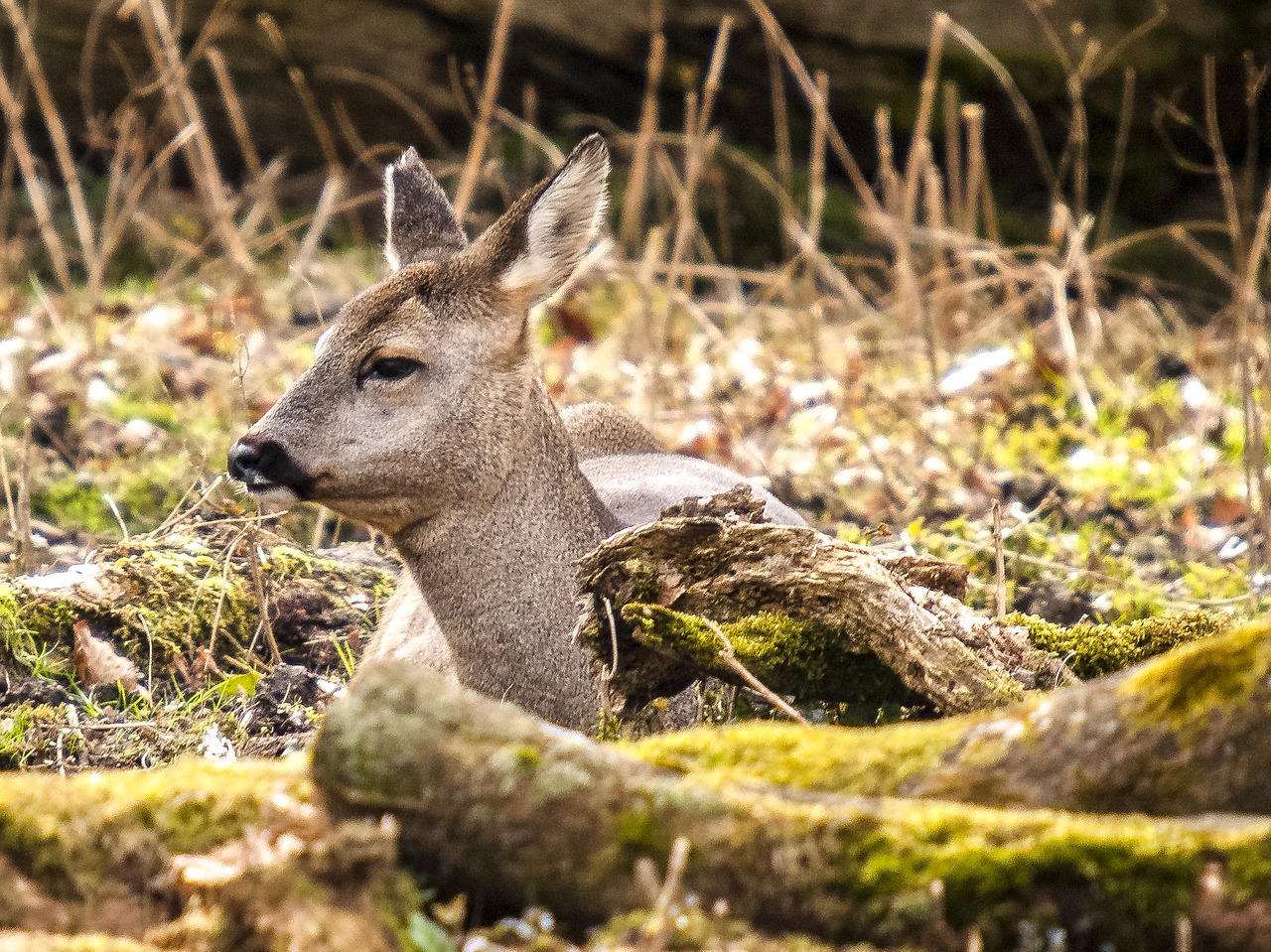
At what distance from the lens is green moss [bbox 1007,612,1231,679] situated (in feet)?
12.1

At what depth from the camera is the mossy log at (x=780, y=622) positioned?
3324 mm

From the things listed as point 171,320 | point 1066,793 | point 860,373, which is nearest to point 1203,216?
point 860,373

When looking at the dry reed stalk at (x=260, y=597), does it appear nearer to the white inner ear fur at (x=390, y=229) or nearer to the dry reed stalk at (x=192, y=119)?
the white inner ear fur at (x=390, y=229)

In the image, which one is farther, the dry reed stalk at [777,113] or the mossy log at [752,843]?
the dry reed stalk at [777,113]

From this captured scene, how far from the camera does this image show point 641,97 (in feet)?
35.4

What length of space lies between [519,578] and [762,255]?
729cm

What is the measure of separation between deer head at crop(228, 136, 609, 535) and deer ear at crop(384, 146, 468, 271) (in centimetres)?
23

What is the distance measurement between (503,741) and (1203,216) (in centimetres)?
1026

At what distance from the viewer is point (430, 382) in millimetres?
4227

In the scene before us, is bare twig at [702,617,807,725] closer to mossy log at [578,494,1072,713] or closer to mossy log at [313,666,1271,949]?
mossy log at [578,494,1072,713]

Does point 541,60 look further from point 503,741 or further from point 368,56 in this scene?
point 503,741

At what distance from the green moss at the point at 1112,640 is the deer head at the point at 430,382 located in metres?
1.55

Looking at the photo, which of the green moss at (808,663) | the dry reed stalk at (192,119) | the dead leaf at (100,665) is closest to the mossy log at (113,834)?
the green moss at (808,663)

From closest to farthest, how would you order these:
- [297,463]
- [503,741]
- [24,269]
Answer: [503,741], [297,463], [24,269]
